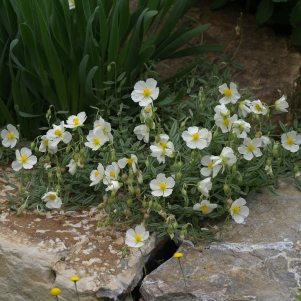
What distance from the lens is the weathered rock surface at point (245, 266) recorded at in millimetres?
2727

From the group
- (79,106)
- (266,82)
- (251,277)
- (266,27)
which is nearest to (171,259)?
(251,277)

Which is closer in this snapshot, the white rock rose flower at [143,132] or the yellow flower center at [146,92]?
the white rock rose flower at [143,132]

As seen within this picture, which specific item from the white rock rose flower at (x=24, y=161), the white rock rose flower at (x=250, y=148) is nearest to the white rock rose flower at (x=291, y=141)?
the white rock rose flower at (x=250, y=148)

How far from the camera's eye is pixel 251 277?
2.80 metres

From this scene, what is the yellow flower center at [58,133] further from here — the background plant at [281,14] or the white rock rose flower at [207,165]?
the background plant at [281,14]

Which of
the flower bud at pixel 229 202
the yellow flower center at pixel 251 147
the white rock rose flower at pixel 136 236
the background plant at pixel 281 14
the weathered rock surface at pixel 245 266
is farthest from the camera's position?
the background plant at pixel 281 14

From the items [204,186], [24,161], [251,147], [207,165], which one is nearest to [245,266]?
[204,186]

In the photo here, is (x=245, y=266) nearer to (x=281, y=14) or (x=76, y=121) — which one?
(x=76, y=121)

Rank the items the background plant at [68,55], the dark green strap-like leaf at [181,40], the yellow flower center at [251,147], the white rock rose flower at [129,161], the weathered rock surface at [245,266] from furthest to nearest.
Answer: the dark green strap-like leaf at [181,40], the background plant at [68,55], the yellow flower center at [251,147], the white rock rose flower at [129,161], the weathered rock surface at [245,266]

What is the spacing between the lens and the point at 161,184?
2.97 metres

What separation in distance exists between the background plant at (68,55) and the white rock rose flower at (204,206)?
818 mm

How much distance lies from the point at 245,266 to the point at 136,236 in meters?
0.47

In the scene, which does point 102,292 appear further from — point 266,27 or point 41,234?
point 266,27

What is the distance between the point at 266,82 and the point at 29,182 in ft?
5.15
